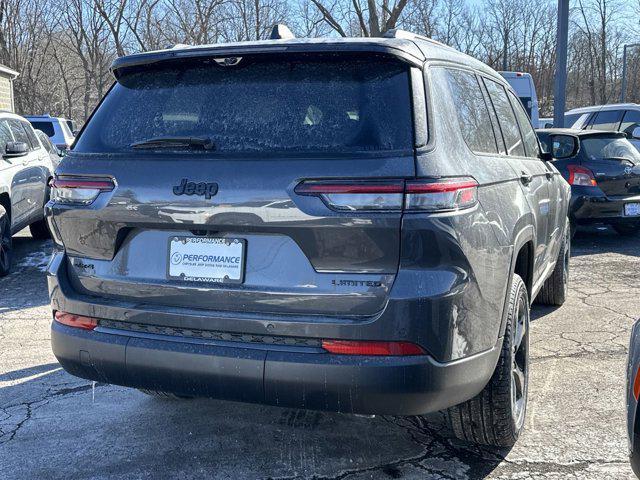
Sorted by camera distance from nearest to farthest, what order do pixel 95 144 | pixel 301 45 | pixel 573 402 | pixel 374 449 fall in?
1. pixel 301 45
2. pixel 95 144
3. pixel 374 449
4. pixel 573 402

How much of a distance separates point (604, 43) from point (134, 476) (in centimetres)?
4452

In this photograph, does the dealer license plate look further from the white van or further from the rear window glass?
the rear window glass

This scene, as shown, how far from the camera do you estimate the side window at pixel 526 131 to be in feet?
14.0

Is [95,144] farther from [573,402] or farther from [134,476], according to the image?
[573,402]

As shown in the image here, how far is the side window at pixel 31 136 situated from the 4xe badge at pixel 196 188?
721 cm

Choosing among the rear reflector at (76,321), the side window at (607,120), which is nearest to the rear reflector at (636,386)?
the rear reflector at (76,321)

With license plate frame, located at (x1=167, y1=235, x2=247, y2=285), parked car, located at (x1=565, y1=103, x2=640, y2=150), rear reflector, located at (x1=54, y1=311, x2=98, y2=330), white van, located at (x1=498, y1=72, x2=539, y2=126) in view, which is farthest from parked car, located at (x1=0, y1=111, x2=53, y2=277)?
white van, located at (x1=498, y1=72, x2=539, y2=126)

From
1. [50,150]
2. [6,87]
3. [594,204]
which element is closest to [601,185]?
[594,204]

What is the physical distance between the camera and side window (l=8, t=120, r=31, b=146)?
27.4 ft

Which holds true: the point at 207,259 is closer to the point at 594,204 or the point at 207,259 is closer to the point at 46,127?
the point at 594,204

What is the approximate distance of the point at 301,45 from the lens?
2.56 meters

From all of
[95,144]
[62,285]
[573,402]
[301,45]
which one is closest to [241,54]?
[301,45]

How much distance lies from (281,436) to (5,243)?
17.2ft

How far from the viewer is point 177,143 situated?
2619 mm
